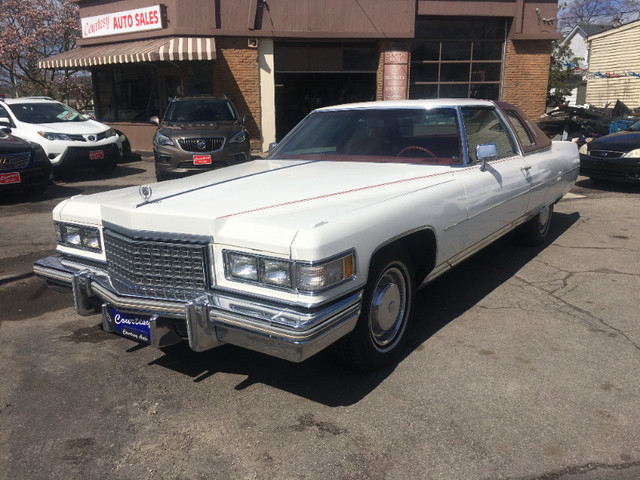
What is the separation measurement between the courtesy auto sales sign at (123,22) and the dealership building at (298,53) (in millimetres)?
31

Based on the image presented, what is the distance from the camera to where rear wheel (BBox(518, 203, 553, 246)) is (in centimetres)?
577

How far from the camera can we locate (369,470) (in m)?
2.42

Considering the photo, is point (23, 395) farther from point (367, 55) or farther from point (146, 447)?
point (367, 55)

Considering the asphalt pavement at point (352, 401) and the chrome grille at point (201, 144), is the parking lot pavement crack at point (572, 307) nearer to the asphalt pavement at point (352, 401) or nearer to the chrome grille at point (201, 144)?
the asphalt pavement at point (352, 401)

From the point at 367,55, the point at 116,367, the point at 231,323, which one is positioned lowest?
the point at 116,367

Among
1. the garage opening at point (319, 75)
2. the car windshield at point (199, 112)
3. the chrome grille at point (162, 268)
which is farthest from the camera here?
the garage opening at point (319, 75)

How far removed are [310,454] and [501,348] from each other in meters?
1.66

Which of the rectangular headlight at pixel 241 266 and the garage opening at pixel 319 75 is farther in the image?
the garage opening at pixel 319 75

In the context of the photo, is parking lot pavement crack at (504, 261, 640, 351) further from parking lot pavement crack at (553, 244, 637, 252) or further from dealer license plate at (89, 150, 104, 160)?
dealer license plate at (89, 150, 104, 160)

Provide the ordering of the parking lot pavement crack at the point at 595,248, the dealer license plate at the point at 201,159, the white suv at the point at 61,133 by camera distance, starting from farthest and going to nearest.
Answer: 1. the white suv at the point at 61,133
2. the dealer license plate at the point at 201,159
3. the parking lot pavement crack at the point at 595,248

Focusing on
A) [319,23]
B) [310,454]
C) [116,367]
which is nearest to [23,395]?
[116,367]

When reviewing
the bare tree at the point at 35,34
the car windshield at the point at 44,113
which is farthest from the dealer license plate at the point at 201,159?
the bare tree at the point at 35,34

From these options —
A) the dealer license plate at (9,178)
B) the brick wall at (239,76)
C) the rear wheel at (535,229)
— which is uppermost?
the brick wall at (239,76)

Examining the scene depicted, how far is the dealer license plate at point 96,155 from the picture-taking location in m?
11.2
